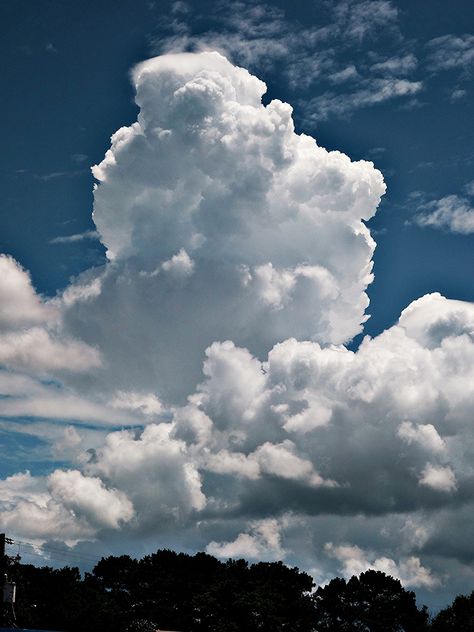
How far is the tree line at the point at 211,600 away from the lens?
13538 centimetres

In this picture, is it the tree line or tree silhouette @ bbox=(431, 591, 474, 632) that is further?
tree silhouette @ bbox=(431, 591, 474, 632)

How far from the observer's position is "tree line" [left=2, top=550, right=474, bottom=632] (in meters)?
135

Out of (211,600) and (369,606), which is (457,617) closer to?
(369,606)

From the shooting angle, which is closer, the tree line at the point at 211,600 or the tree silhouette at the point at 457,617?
the tree line at the point at 211,600

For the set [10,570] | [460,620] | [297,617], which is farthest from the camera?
[460,620]

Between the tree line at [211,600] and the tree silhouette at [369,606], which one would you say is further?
the tree silhouette at [369,606]

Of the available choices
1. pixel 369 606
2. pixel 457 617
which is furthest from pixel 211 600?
pixel 457 617

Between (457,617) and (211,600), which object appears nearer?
(211,600)

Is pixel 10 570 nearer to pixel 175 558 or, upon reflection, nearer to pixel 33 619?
pixel 33 619

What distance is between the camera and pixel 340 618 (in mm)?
159000

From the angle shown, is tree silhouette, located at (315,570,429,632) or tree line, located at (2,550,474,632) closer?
tree line, located at (2,550,474,632)

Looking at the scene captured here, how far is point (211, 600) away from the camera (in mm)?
142000

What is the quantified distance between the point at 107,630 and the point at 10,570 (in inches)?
767

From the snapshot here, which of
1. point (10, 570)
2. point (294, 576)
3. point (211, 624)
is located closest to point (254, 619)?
point (211, 624)
